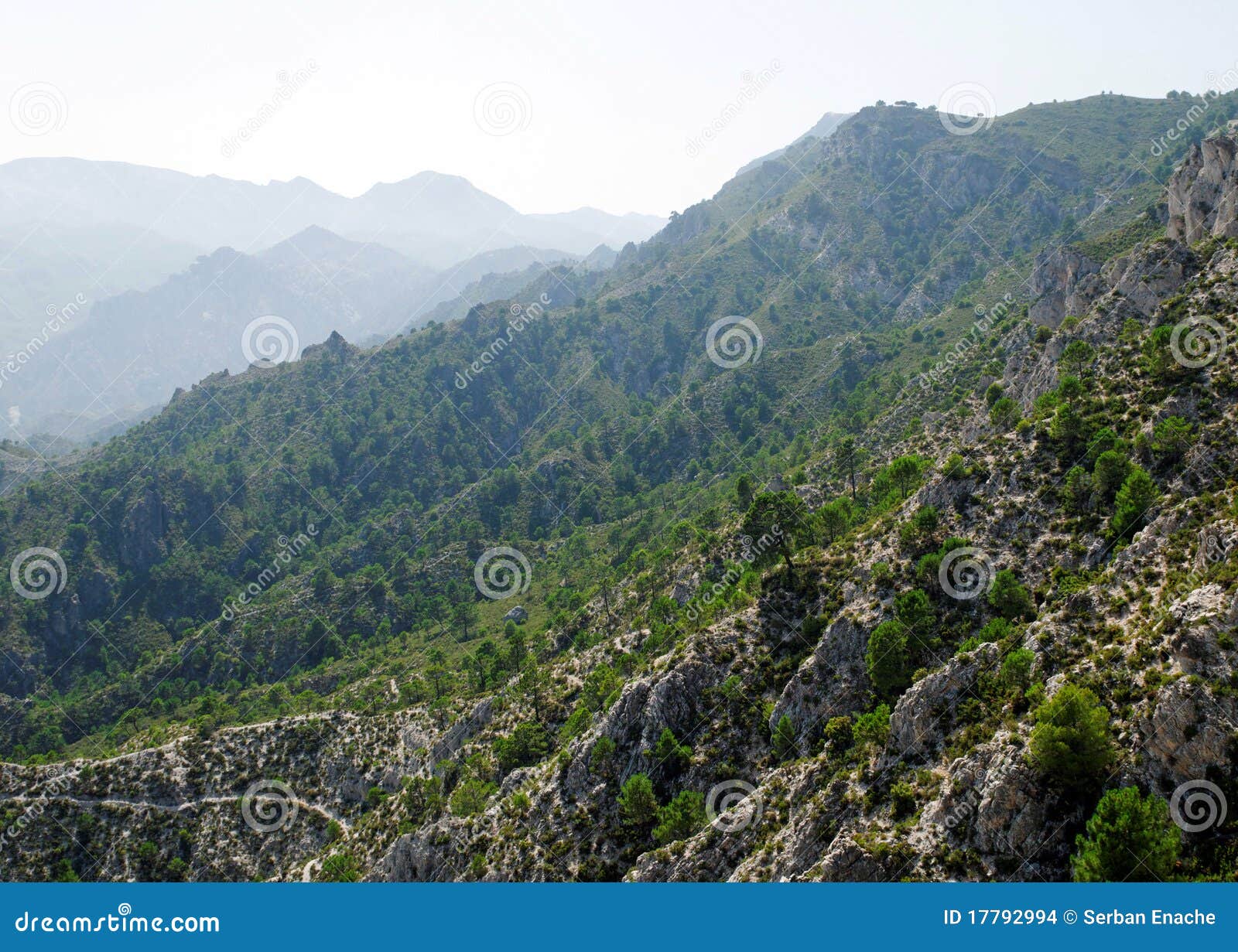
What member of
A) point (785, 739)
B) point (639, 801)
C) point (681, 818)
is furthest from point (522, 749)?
point (785, 739)

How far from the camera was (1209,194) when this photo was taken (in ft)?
312

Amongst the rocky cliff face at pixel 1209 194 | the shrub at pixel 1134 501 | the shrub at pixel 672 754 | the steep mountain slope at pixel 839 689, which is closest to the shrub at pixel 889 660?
the steep mountain slope at pixel 839 689

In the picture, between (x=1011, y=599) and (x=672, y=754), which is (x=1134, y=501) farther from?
(x=672, y=754)

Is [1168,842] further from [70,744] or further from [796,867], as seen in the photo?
[70,744]

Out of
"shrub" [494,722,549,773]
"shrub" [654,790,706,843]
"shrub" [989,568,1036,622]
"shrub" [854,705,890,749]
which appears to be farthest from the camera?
"shrub" [494,722,549,773]

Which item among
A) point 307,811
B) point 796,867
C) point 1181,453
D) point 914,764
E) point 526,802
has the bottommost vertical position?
point 307,811

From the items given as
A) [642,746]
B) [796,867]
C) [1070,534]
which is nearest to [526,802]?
[642,746]

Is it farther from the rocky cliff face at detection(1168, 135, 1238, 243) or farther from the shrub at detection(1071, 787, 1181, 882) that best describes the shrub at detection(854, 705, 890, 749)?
the rocky cliff face at detection(1168, 135, 1238, 243)

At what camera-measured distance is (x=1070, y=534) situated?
5684cm

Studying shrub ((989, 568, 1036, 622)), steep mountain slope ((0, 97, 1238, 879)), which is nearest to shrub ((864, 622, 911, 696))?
steep mountain slope ((0, 97, 1238, 879))

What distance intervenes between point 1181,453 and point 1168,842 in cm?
3637

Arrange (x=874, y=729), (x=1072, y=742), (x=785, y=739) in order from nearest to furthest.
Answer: (x=1072, y=742) → (x=874, y=729) → (x=785, y=739)

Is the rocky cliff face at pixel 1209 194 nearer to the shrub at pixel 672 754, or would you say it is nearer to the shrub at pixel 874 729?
the shrub at pixel 874 729

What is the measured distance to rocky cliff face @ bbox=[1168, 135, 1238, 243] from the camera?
281 ft
